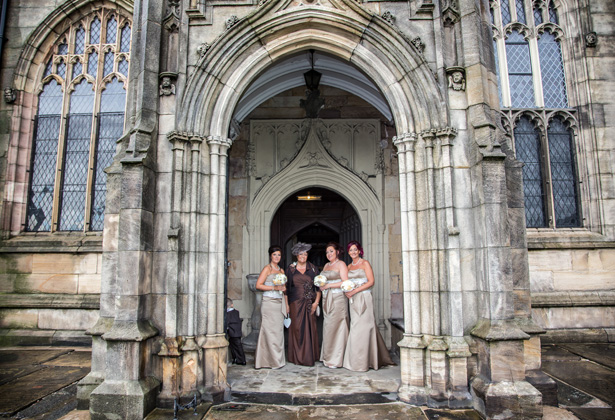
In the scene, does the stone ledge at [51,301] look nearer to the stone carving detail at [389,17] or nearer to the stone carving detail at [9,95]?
the stone carving detail at [9,95]

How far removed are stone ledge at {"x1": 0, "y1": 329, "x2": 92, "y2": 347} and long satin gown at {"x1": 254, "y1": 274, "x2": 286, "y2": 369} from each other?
11.0 feet

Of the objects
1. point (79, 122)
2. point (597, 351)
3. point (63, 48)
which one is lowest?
point (597, 351)

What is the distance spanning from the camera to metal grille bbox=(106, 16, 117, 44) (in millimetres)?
8516

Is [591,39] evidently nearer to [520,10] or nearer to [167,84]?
[520,10]

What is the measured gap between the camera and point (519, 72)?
26.4 feet

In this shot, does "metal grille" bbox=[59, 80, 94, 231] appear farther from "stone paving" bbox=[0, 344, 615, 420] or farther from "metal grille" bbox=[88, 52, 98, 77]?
"stone paving" bbox=[0, 344, 615, 420]

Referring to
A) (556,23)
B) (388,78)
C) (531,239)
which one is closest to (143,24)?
(388,78)

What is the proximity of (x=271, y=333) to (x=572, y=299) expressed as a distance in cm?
514

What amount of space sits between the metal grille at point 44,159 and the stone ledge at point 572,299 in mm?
9004

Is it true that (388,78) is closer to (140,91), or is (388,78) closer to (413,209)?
(413,209)

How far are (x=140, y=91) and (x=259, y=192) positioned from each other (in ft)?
11.3

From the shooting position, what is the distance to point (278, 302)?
625 cm

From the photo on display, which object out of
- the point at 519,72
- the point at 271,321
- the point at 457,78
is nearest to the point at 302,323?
the point at 271,321

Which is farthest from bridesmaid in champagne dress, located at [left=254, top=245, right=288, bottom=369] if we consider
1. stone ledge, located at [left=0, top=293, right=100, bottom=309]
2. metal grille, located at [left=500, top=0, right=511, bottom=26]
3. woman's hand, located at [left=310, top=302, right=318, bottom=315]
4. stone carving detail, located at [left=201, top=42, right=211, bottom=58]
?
metal grille, located at [left=500, top=0, right=511, bottom=26]
